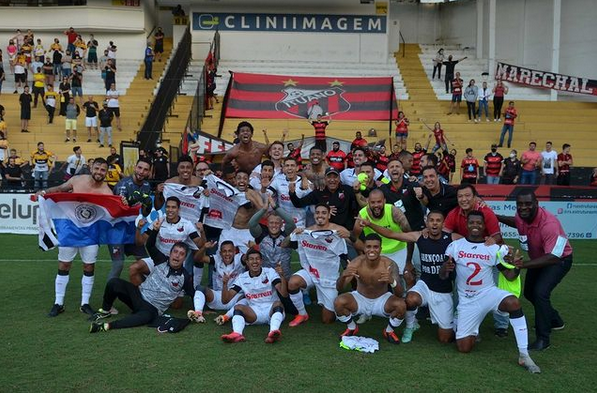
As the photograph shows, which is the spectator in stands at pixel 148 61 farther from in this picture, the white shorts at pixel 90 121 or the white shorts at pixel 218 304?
the white shorts at pixel 218 304

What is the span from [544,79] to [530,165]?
857cm

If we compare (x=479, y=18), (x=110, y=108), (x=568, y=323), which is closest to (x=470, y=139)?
(x=479, y=18)

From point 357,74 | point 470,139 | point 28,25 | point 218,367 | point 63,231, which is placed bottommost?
point 218,367

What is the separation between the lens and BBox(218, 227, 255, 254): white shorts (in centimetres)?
959

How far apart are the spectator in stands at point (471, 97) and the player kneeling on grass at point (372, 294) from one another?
745 inches

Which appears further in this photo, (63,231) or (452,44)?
(452,44)

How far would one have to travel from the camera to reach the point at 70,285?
10906 millimetres

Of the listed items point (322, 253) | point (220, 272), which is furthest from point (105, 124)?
point (322, 253)

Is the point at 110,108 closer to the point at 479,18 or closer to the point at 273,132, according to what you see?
the point at 273,132

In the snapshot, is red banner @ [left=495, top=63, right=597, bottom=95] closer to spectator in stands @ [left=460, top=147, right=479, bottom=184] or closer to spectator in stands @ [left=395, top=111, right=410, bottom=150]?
spectator in stands @ [left=395, top=111, right=410, bottom=150]

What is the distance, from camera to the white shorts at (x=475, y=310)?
25.0ft

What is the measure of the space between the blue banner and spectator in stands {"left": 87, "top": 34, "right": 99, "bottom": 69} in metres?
4.02

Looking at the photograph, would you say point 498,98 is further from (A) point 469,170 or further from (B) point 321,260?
(B) point 321,260

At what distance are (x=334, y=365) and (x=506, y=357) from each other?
1.86 meters
